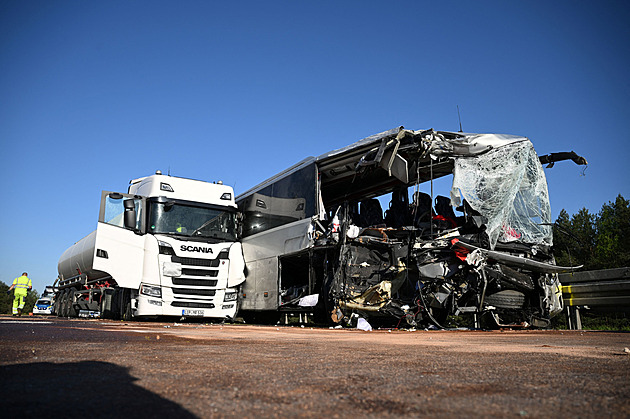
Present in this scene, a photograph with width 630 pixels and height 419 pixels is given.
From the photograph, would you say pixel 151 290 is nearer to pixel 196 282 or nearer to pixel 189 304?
pixel 189 304

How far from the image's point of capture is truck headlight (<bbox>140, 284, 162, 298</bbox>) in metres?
12.4

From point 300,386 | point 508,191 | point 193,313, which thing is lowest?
point 300,386

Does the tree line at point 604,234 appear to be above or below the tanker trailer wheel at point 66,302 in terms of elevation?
above

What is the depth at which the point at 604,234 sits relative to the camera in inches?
1711

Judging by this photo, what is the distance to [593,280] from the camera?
10.2m

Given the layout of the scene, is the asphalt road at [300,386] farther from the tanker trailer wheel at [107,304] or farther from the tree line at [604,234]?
the tree line at [604,234]

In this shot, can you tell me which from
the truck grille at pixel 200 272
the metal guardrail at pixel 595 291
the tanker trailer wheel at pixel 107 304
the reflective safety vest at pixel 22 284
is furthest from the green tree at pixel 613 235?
the reflective safety vest at pixel 22 284

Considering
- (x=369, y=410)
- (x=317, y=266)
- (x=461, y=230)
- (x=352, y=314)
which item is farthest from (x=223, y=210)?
(x=369, y=410)

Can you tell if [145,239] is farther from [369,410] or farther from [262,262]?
[369,410]

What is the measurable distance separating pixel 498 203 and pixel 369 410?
8.14 m

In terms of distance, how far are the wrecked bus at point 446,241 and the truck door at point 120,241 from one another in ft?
14.8

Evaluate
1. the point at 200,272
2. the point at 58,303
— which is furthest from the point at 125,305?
the point at 58,303

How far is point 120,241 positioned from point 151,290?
4.73ft

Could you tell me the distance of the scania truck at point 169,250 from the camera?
40.5ft
